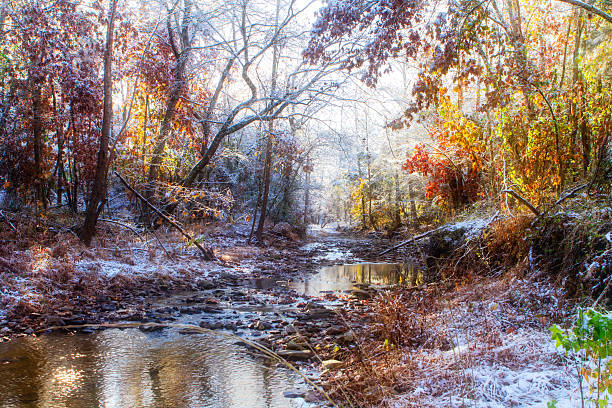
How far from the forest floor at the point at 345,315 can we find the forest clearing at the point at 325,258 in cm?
4

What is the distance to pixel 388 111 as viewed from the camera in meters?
9.05

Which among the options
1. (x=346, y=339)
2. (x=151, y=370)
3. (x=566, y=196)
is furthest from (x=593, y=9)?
(x=151, y=370)

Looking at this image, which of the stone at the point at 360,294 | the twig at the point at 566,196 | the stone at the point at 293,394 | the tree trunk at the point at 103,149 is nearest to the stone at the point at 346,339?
the stone at the point at 293,394

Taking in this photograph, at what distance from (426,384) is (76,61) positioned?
44.2 feet

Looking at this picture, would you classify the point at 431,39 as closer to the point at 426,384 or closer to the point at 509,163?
the point at 509,163

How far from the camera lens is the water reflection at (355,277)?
10.2m

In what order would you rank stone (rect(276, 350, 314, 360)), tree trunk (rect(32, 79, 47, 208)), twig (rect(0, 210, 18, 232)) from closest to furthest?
1. stone (rect(276, 350, 314, 360))
2. twig (rect(0, 210, 18, 232))
3. tree trunk (rect(32, 79, 47, 208))

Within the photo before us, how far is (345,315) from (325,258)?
32.2ft

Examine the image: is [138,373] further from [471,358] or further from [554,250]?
[554,250]

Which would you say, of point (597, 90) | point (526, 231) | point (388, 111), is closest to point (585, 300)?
point (526, 231)

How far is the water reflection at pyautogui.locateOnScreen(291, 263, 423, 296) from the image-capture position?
10.2m

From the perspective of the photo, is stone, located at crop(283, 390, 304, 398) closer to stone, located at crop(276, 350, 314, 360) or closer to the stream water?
the stream water

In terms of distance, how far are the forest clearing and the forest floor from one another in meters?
0.04

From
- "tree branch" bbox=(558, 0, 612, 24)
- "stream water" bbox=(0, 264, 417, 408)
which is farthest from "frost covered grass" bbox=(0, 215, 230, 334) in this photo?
"tree branch" bbox=(558, 0, 612, 24)
